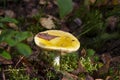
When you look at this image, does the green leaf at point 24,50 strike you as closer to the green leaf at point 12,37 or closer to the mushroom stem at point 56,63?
the green leaf at point 12,37

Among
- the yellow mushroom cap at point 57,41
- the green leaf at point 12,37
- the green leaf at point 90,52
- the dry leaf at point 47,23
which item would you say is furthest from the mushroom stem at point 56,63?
the dry leaf at point 47,23

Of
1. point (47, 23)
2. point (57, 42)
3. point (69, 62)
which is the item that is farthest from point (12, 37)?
point (47, 23)

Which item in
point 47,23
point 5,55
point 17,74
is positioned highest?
point 47,23

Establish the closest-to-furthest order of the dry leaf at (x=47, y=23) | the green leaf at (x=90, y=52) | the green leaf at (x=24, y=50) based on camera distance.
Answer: the green leaf at (x=24, y=50) → the green leaf at (x=90, y=52) → the dry leaf at (x=47, y=23)

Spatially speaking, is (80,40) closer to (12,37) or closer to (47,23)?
(47,23)

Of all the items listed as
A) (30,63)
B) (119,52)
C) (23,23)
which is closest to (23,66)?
(30,63)

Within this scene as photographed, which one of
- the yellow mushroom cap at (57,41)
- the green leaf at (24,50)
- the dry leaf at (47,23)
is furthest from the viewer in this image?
the dry leaf at (47,23)

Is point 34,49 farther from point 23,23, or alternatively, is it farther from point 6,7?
point 6,7
